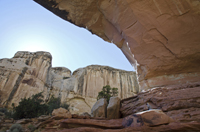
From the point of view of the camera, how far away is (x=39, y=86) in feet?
84.9

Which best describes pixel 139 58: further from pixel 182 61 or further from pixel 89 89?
pixel 89 89

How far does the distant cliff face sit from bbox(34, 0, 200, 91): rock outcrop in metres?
21.0

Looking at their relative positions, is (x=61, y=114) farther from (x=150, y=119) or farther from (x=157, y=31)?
(x=157, y=31)

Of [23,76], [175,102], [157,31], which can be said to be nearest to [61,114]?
[175,102]

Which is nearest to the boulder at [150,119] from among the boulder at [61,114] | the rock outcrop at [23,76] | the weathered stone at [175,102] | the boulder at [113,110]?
the weathered stone at [175,102]

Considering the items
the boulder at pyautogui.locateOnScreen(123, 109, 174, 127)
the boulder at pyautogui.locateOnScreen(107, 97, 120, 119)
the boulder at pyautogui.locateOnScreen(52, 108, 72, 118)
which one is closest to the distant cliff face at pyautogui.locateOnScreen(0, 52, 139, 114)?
the boulder at pyautogui.locateOnScreen(52, 108, 72, 118)

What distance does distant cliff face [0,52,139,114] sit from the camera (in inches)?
892

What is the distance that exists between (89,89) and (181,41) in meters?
27.6

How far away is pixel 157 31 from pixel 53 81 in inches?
1138

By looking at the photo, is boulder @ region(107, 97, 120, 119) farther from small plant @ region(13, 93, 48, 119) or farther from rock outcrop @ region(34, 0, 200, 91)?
small plant @ region(13, 93, 48, 119)

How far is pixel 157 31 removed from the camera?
619cm

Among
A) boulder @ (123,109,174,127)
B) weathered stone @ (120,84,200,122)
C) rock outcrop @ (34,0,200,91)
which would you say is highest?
rock outcrop @ (34,0,200,91)

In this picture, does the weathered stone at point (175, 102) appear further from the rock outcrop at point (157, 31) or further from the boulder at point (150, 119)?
the boulder at point (150, 119)

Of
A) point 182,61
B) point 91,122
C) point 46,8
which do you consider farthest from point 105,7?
point 91,122
